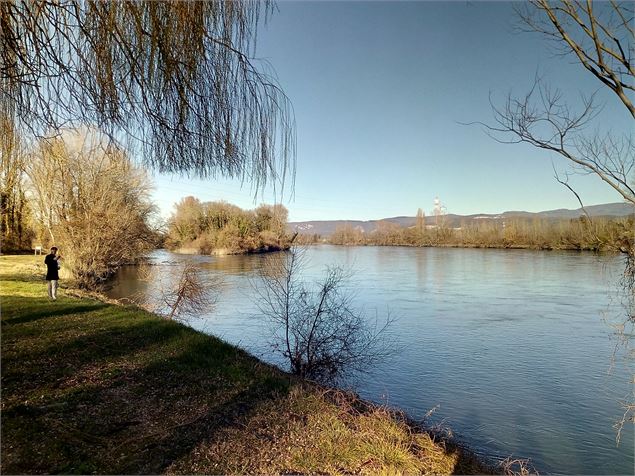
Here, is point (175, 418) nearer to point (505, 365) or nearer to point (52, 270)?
point (52, 270)

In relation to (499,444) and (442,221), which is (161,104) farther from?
(442,221)

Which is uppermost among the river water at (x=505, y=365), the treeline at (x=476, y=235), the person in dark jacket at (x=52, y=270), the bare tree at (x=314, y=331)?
the treeline at (x=476, y=235)

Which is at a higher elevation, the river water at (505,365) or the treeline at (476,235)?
the treeline at (476,235)

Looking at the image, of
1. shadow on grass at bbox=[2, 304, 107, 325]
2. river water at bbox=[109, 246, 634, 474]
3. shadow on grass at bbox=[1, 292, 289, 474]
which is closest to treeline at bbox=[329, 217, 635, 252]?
river water at bbox=[109, 246, 634, 474]

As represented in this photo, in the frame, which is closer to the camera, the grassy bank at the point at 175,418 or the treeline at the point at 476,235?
the grassy bank at the point at 175,418

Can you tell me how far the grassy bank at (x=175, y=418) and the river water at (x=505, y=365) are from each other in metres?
2.15

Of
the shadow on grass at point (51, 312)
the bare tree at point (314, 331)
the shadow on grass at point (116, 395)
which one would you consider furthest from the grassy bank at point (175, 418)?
the bare tree at point (314, 331)

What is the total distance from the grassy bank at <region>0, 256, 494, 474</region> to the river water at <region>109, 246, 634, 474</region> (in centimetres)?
215

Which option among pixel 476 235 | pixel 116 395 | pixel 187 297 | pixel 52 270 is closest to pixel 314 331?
pixel 116 395

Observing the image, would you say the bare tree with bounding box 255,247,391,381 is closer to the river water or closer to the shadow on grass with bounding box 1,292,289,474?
the river water

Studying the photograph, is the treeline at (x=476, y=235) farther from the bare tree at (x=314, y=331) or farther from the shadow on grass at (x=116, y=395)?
the shadow on grass at (x=116, y=395)

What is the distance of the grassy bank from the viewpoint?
3.87 meters

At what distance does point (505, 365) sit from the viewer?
442 inches

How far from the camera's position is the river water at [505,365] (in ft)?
24.7
